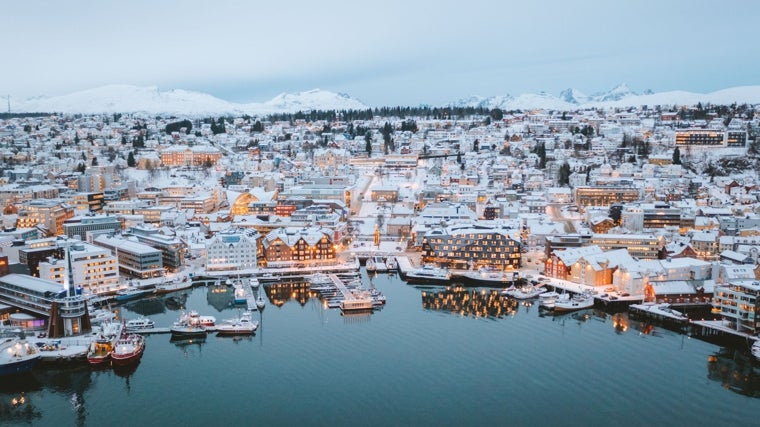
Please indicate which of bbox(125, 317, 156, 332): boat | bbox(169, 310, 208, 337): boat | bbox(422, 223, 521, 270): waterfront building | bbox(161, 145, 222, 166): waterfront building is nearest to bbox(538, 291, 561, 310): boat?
bbox(422, 223, 521, 270): waterfront building

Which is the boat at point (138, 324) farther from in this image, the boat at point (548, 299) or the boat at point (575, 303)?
the boat at point (575, 303)

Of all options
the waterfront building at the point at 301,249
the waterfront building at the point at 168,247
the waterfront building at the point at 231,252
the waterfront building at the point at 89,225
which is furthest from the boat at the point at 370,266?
the waterfront building at the point at 89,225

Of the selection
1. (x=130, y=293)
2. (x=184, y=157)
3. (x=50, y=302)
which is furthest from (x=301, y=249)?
(x=184, y=157)

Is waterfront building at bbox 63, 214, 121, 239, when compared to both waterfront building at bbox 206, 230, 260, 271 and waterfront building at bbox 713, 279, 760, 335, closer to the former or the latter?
waterfront building at bbox 206, 230, 260, 271

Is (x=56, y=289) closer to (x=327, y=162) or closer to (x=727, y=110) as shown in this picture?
(x=327, y=162)

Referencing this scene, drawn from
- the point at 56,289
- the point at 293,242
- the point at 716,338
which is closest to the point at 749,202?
the point at 716,338

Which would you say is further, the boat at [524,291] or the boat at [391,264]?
the boat at [391,264]

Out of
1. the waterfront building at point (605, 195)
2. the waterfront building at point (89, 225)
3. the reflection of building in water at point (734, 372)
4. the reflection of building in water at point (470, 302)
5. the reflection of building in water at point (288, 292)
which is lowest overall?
the reflection of building in water at point (734, 372)
